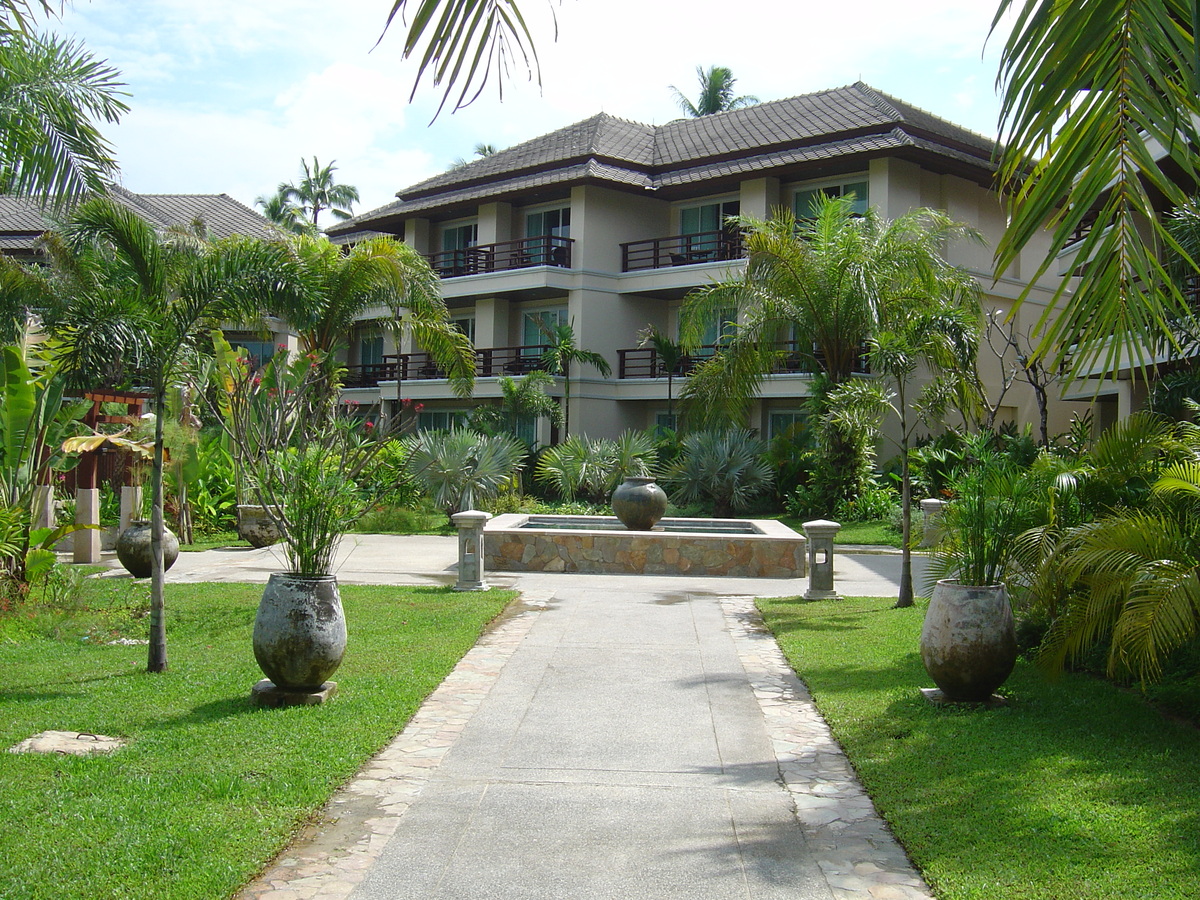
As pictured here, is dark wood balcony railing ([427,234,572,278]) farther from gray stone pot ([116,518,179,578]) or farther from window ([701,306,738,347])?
gray stone pot ([116,518,179,578])

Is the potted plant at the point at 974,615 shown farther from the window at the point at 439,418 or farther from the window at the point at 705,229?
the window at the point at 439,418

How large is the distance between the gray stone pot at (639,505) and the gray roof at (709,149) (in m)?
13.3

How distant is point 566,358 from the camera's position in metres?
28.9

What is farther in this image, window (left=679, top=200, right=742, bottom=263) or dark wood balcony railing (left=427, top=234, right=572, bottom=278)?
dark wood balcony railing (left=427, top=234, right=572, bottom=278)

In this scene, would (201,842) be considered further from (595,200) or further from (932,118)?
(932,118)

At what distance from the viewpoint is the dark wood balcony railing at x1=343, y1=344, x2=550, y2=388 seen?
3241cm

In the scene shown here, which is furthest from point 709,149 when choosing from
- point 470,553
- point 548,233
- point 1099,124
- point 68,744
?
point 1099,124

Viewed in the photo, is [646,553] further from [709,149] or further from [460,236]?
[460,236]

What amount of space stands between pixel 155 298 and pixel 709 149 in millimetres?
24961

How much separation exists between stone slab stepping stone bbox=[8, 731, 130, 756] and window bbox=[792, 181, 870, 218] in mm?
23487

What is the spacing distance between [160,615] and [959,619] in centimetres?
618

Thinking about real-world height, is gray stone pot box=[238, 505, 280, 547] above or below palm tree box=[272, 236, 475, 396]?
below

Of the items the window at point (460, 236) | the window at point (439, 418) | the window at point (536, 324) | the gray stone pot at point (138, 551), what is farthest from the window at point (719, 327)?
the gray stone pot at point (138, 551)

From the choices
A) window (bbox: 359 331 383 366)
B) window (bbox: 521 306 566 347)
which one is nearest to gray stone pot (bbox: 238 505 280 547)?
window (bbox: 521 306 566 347)
